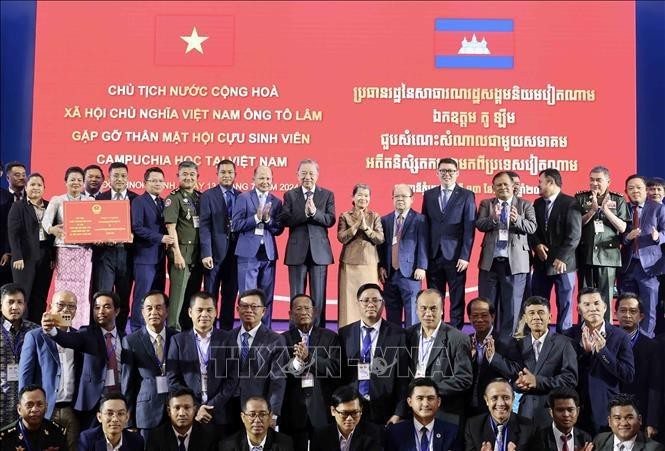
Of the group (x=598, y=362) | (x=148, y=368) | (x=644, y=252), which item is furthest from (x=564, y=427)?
(x=148, y=368)

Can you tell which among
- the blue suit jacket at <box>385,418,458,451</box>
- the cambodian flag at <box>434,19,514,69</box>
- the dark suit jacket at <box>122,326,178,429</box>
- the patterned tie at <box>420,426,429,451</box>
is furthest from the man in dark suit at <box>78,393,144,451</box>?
the cambodian flag at <box>434,19,514,69</box>

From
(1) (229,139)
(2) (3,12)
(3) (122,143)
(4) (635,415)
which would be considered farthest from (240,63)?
(4) (635,415)

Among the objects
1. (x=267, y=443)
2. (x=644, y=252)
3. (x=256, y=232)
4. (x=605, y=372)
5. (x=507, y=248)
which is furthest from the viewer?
(x=644, y=252)

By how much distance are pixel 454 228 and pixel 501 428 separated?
6.76ft

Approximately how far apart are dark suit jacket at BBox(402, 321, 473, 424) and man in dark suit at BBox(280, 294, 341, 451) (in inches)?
20.0

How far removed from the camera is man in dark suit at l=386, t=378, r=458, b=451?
5559 millimetres

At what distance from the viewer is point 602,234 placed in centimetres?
725

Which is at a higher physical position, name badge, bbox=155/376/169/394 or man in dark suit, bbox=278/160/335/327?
man in dark suit, bbox=278/160/335/327

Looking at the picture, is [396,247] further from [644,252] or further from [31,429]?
[31,429]

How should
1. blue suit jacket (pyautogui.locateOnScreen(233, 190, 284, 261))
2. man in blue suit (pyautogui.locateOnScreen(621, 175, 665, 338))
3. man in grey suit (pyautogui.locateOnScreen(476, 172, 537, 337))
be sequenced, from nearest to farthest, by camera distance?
man in grey suit (pyautogui.locateOnScreen(476, 172, 537, 337)), blue suit jacket (pyautogui.locateOnScreen(233, 190, 284, 261)), man in blue suit (pyautogui.locateOnScreen(621, 175, 665, 338))

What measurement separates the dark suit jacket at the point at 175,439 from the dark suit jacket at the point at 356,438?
60 centimetres

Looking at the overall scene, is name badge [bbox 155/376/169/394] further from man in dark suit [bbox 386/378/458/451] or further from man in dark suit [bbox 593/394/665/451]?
man in dark suit [bbox 593/394/665/451]

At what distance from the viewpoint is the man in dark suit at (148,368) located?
576 cm

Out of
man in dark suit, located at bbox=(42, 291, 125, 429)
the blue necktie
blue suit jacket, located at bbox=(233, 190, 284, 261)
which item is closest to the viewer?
man in dark suit, located at bbox=(42, 291, 125, 429)
